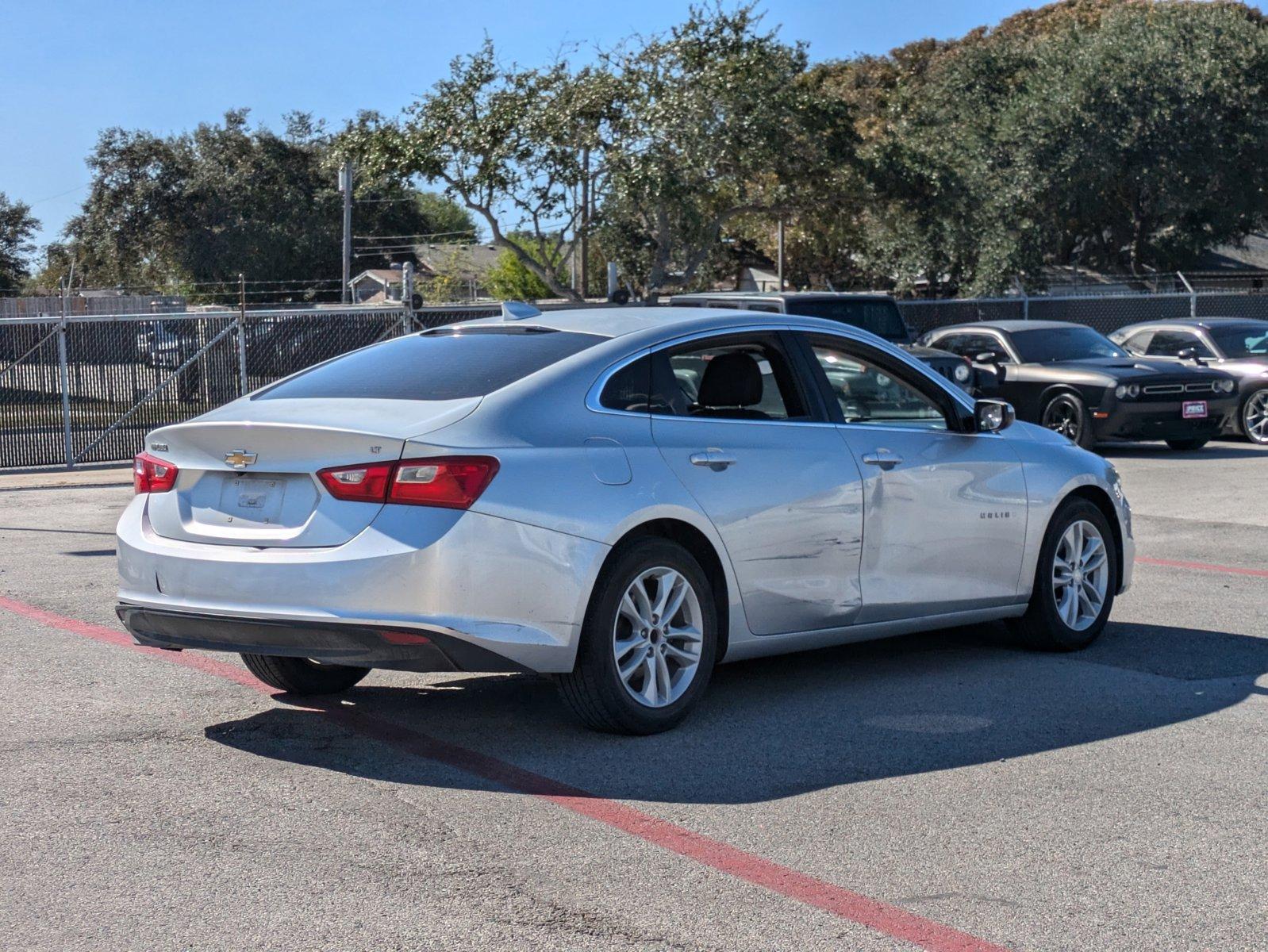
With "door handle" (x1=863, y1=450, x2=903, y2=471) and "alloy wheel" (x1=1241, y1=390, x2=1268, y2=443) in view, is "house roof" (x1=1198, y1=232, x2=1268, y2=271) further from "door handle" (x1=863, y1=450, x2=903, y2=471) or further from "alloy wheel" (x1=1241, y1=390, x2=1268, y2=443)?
"door handle" (x1=863, y1=450, x2=903, y2=471)

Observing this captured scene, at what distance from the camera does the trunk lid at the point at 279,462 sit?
5.30 metres

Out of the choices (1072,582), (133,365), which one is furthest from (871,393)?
(133,365)

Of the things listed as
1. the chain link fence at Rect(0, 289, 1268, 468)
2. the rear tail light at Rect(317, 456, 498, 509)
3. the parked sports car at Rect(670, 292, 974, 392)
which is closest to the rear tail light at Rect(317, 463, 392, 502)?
the rear tail light at Rect(317, 456, 498, 509)

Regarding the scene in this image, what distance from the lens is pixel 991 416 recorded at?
23.5ft

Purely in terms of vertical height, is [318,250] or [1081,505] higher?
[318,250]

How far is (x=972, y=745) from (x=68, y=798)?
316 centimetres

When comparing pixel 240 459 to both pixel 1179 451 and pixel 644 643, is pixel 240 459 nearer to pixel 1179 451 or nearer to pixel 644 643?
pixel 644 643

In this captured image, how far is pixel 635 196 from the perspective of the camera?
29.0m

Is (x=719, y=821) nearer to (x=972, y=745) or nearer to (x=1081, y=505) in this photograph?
(x=972, y=745)

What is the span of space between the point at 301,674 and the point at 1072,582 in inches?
144

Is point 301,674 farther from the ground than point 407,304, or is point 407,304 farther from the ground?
point 407,304

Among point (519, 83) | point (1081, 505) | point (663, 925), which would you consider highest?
point (519, 83)

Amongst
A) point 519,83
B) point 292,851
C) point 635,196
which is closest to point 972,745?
point 292,851

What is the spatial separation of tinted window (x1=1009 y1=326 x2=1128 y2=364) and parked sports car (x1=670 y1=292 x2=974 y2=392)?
94cm
